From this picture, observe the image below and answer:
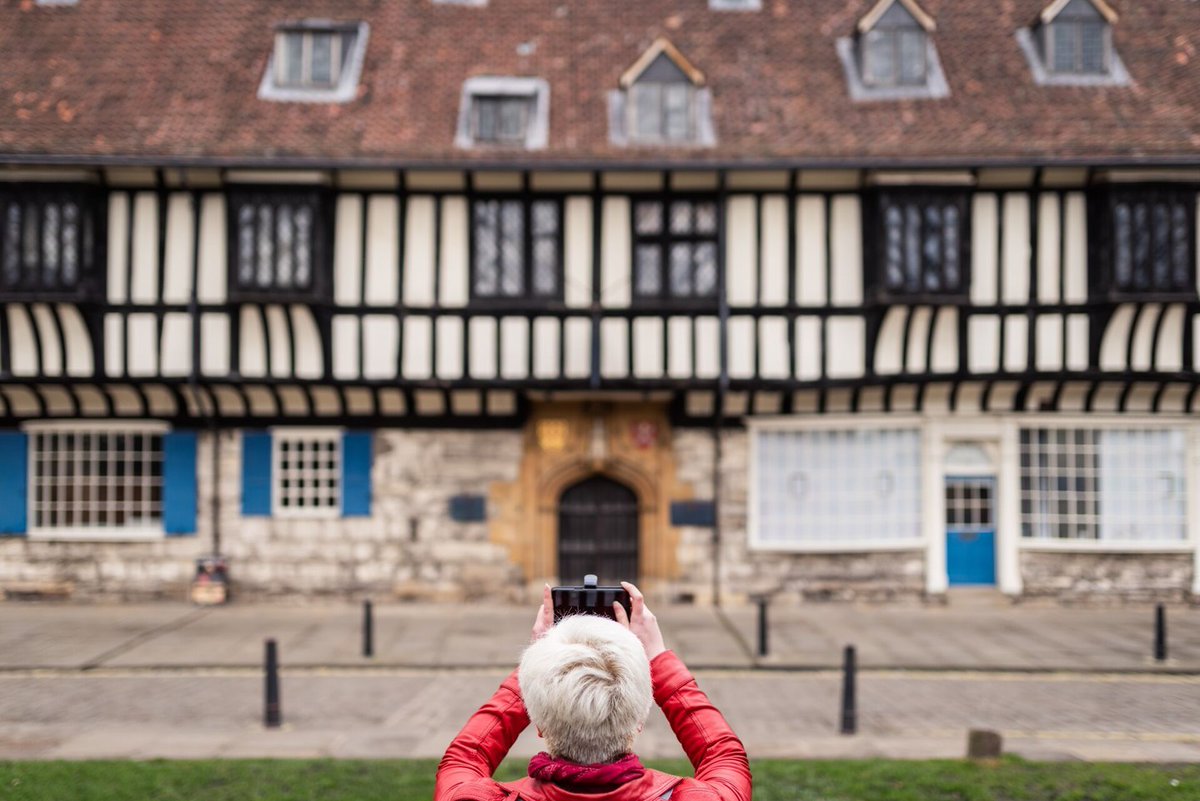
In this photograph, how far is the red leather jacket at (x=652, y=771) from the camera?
2531 mm

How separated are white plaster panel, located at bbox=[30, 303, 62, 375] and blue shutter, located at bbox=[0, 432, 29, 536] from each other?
1.69 meters

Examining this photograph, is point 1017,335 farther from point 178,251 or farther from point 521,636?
point 178,251

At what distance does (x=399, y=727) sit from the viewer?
8.72 m

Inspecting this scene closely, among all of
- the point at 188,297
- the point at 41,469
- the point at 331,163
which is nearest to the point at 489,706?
the point at 331,163

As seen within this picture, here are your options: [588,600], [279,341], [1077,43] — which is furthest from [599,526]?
[588,600]

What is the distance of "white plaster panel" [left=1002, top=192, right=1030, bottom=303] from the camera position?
46.4ft

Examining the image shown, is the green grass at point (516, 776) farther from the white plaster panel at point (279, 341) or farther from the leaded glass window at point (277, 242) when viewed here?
the leaded glass window at point (277, 242)

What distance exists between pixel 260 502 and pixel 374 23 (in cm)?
786

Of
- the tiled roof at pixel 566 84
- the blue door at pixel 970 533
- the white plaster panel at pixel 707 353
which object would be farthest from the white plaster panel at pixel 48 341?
the blue door at pixel 970 533

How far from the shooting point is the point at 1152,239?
13.8 meters

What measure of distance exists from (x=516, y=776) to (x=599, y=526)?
8.49m

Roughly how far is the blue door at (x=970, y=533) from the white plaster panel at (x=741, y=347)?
12.3 feet

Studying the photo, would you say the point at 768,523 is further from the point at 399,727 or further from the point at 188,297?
the point at 188,297

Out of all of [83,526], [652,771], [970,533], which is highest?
[652,771]
